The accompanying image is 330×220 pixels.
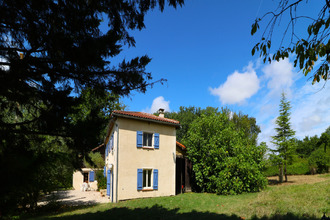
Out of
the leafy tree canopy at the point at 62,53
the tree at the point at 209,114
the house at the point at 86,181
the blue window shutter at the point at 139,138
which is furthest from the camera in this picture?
the tree at the point at 209,114

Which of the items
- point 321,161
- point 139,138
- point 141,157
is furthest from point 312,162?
point 139,138

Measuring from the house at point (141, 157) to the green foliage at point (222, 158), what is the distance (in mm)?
2151

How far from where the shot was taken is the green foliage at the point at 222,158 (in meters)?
14.8

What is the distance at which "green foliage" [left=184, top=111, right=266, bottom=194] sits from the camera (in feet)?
48.5

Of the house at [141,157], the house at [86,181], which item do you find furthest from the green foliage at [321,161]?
the house at [86,181]

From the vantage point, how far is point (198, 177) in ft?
53.9

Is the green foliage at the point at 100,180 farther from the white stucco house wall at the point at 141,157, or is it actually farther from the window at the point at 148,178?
the window at the point at 148,178

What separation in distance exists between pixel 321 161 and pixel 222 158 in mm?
18288

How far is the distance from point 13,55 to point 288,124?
25.2m

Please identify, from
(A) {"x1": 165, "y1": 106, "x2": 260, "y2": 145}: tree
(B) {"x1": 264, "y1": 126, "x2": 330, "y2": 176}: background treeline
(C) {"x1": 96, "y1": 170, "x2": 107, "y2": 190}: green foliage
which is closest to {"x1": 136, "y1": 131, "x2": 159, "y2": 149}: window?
(C) {"x1": 96, "y1": 170, "x2": 107, "y2": 190}: green foliage

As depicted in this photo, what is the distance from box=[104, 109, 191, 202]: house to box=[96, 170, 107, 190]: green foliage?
7650 mm

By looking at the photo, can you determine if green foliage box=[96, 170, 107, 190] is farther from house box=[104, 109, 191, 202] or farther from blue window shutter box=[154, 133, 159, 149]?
blue window shutter box=[154, 133, 159, 149]

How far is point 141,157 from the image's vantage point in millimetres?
14539

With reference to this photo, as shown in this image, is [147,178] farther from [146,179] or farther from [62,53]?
[62,53]
